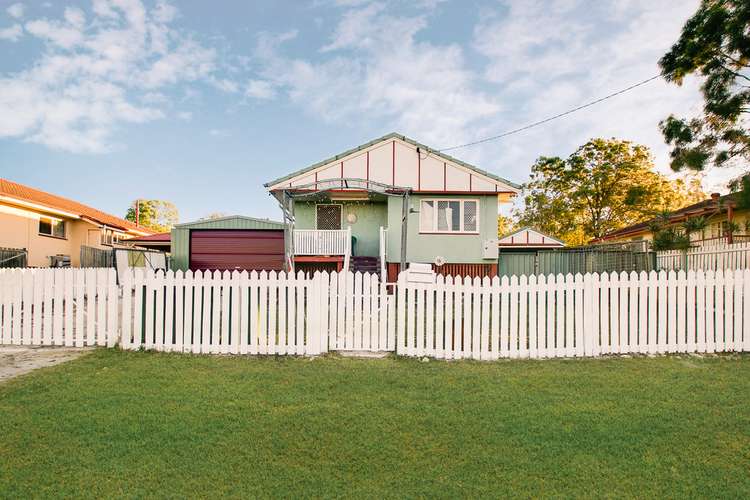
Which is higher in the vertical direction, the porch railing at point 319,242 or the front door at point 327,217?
the front door at point 327,217

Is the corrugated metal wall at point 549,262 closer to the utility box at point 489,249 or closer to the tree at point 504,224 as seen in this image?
the utility box at point 489,249

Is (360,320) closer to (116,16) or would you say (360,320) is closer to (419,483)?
(419,483)

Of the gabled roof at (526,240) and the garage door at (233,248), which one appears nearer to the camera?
the garage door at (233,248)

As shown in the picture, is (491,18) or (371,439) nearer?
(371,439)

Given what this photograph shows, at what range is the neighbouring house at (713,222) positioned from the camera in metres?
13.7

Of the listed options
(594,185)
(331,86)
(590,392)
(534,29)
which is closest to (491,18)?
(534,29)

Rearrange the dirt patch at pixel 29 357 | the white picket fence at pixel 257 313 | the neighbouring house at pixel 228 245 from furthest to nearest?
the neighbouring house at pixel 228 245 < the white picket fence at pixel 257 313 < the dirt patch at pixel 29 357

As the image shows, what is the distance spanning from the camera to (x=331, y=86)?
18.2 m

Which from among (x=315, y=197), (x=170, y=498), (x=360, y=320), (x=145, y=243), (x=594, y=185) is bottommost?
(x=170, y=498)

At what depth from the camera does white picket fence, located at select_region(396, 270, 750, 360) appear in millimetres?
6277

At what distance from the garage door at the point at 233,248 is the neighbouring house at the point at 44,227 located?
6606mm

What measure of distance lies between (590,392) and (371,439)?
2.75m

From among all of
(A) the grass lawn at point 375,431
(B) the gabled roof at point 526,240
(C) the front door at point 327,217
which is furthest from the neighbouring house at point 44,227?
(B) the gabled roof at point 526,240

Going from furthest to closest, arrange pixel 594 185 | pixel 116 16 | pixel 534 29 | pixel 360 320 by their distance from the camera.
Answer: pixel 594 185, pixel 534 29, pixel 116 16, pixel 360 320
